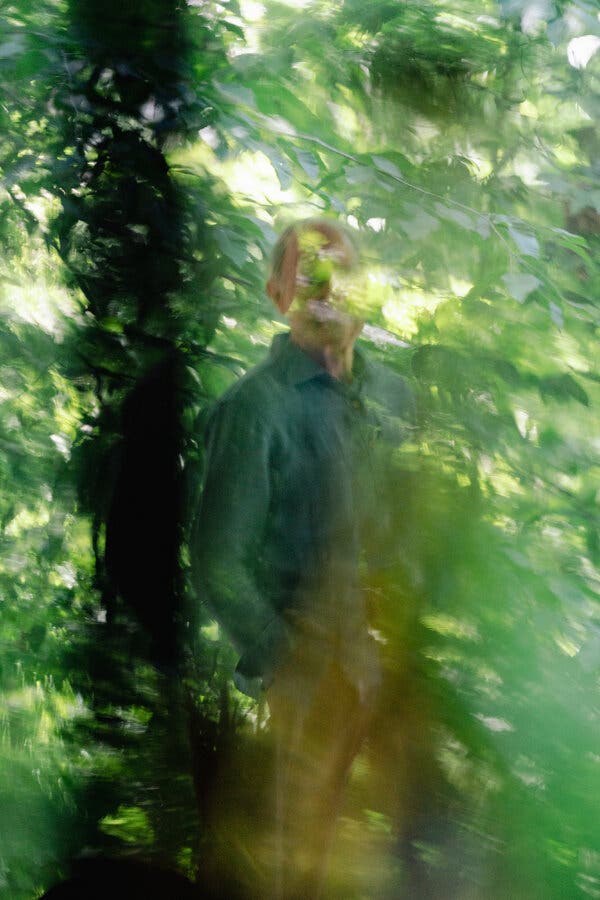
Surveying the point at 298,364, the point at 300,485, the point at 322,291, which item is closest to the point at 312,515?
the point at 300,485

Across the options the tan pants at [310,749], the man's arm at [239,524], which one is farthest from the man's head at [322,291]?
the tan pants at [310,749]

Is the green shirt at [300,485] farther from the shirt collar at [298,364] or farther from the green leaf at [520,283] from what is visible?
the green leaf at [520,283]

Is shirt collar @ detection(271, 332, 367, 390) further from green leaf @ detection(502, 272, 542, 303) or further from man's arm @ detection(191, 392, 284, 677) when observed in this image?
green leaf @ detection(502, 272, 542, 303)

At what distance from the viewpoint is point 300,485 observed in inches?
50.1

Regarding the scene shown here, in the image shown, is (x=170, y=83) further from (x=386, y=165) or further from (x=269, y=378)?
(x=269, y=378)

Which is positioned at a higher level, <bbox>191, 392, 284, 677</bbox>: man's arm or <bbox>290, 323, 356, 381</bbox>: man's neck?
<bbox>290, 323, 356, 381</bbox>: man's neck

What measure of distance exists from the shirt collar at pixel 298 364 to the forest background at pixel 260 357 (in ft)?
0.10

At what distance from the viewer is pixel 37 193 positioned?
146 centimetres

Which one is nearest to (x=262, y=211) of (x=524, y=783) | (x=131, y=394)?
(x=131, y=394)

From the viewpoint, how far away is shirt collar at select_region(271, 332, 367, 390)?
128cm

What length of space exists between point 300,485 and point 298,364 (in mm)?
175

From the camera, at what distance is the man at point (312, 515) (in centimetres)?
127

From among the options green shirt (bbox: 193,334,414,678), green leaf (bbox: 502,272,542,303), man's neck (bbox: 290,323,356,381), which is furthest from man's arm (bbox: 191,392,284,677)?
green leaf (bbox: 502,272,542,303)

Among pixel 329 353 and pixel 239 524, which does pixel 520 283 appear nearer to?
pixel 329 353
